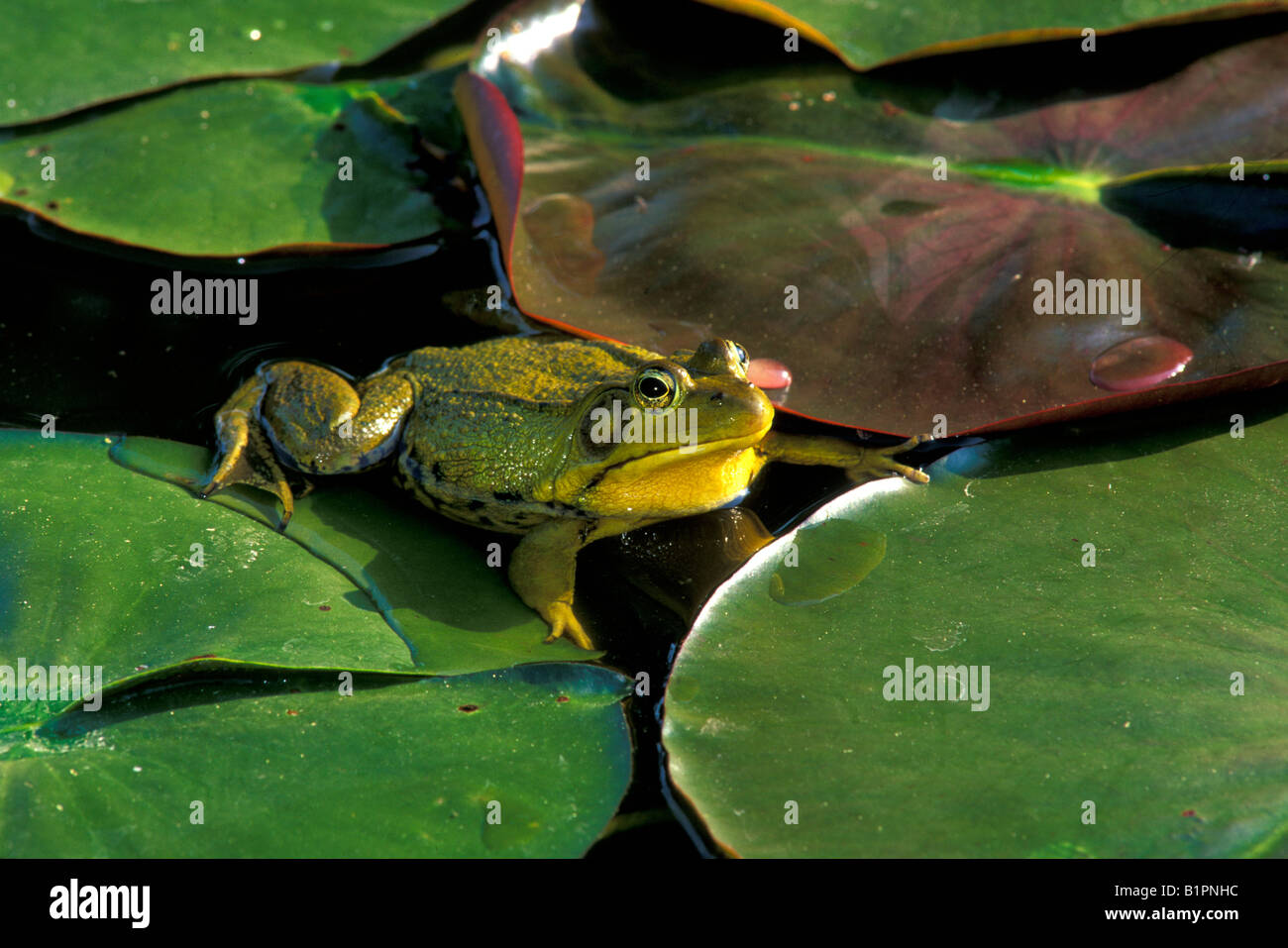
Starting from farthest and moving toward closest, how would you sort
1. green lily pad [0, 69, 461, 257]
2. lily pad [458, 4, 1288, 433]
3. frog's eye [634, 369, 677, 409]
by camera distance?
green lily pad [0, 69, 461, 257] → lily pad [458, 4, 1288, 433] → frog's eye [634, 369, 677, 409]

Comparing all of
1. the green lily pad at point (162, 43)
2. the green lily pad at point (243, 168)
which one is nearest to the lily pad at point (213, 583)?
the green lily pad at point (243, 168)

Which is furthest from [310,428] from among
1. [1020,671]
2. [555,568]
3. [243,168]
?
[1020,671]

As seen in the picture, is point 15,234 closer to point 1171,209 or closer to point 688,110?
point 688,110

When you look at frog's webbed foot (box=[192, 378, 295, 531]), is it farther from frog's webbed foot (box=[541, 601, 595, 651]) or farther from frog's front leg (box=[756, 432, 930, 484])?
frog's front leg (box=[756, 432, 930, 484])

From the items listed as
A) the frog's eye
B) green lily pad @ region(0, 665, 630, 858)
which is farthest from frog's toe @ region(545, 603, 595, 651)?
the frog's eye

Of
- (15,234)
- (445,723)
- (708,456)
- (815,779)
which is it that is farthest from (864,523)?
(15,234)

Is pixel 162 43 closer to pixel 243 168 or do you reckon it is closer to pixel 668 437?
pixel 243 168

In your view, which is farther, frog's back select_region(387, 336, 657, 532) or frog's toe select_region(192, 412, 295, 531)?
frog's back select_region(387, 336, 657, 532)
